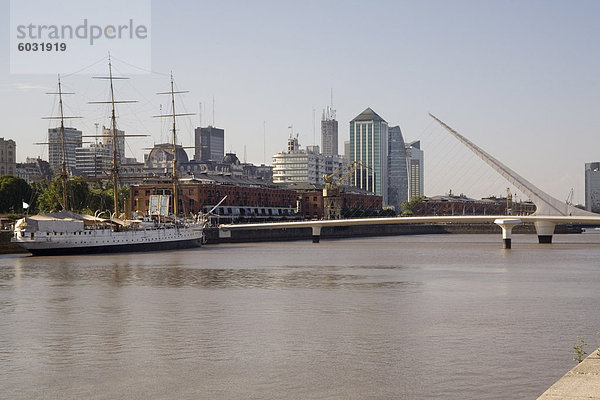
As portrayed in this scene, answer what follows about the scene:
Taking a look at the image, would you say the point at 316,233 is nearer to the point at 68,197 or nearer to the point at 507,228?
the point at 507,228

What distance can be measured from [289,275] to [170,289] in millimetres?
11366

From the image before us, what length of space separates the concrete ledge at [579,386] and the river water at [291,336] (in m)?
2.76

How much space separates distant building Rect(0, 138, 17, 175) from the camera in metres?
195

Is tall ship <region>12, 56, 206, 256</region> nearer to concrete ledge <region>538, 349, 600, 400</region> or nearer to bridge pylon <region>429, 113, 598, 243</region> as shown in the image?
bridge pylon <region>429, 113, 598, 243</region>

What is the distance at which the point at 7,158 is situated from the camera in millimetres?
197500

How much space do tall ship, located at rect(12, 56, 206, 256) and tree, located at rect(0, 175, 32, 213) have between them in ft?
55.3

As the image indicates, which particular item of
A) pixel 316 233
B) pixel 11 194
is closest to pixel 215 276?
pixel 11 194

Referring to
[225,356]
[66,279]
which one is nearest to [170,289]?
[66,279]

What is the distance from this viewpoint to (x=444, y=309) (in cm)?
3139

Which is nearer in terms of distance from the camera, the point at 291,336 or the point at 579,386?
the point at 579,386

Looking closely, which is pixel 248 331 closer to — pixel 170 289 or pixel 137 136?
pixel 170 289

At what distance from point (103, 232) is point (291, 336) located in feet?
206

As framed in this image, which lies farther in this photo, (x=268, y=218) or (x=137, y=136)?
(x=268, y=218)

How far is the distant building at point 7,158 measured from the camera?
195 metres
